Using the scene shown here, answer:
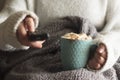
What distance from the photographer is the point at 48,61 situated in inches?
36.0

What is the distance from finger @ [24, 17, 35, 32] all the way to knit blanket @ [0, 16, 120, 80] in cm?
12

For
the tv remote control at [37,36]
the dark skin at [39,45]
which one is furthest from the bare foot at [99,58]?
the tv remote control at [37,36]

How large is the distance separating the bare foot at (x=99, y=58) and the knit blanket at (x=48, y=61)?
0.07ft

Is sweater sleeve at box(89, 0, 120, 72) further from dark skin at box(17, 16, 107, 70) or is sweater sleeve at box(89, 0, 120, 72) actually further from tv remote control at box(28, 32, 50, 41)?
tv remote control at box(28, 32, 50, 41)

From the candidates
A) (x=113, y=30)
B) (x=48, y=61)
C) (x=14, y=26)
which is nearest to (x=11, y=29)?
(x=14, y=26)

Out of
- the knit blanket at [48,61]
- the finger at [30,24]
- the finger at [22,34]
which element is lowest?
the knit blanket at [48,61]

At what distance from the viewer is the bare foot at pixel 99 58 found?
2.67 feet

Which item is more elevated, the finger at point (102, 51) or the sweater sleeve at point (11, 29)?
the sweater sleeve at point (11, 29)

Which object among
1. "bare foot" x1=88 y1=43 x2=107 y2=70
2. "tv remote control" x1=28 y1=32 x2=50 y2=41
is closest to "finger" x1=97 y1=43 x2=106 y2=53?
"bare foot" x1=88 y1=43 x2=107 y2=70

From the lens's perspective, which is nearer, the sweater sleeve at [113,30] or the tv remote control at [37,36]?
the tv remote control at [37,36]

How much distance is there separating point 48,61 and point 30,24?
0.46 ft

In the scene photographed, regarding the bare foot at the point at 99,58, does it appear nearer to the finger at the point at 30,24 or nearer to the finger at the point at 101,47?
the finger at the point at 101,47

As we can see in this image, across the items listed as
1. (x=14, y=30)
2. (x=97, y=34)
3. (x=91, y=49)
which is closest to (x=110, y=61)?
(x=91, y=49)

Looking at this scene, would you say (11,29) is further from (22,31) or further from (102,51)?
(102,51)
